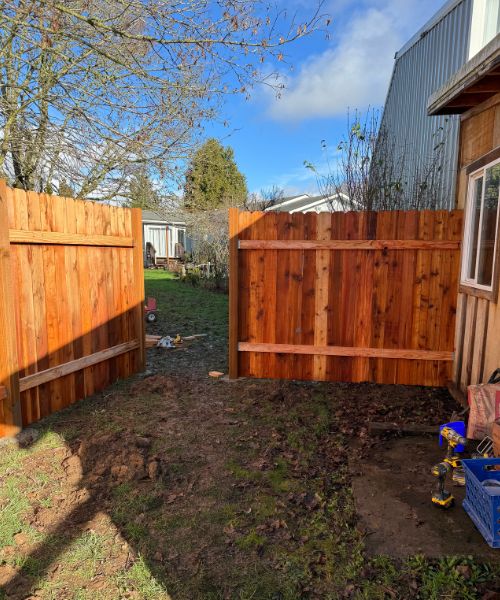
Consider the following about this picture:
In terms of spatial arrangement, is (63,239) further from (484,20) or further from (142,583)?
(484,20)

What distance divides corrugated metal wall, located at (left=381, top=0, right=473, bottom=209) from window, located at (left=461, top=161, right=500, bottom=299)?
0.87 metres

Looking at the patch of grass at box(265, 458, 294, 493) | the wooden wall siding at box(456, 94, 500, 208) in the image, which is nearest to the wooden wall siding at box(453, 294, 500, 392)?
the wooden wall siding at box(456, 94, 500, 208)

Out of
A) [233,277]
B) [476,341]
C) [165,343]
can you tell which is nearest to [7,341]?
[233,277]

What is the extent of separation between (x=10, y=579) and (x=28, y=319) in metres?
2.16

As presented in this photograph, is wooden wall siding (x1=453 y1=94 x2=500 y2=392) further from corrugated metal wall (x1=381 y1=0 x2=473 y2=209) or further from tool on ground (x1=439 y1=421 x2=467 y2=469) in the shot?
corrugated metal wall (x1=381 y1=0 x2=473 y2=209)

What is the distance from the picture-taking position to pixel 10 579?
2.00m

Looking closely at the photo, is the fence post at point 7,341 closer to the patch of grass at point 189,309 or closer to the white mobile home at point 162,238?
the patch of grass at point 189,309

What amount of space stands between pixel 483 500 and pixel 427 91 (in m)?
8.16

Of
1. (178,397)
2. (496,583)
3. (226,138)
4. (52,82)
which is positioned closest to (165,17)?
(52,82)

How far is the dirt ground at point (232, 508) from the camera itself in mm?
1979

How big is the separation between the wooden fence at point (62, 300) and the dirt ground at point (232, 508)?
0.35 m

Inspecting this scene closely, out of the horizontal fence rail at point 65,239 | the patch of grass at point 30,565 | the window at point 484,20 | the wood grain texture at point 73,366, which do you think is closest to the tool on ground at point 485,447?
the patch of grass at point 30,565

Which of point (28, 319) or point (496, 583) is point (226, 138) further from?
point (496, 583)

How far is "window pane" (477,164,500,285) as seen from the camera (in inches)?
140
